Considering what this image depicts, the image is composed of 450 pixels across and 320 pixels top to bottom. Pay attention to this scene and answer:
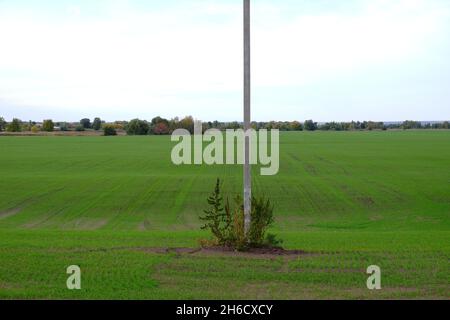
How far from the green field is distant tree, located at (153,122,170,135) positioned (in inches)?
3909

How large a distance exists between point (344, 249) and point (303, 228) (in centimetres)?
1235

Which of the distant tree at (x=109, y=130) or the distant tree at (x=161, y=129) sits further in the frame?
the distant tree at (x=109, y=130)

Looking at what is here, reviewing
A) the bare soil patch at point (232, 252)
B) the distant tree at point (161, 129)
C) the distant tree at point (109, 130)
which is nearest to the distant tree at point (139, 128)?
the distant tree at point (161, 129)

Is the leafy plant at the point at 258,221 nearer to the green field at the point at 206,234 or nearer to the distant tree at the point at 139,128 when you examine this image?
the green field at the point at 206,234

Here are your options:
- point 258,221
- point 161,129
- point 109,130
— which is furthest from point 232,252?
point 109,130

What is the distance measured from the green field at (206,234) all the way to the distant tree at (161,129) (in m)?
99.3

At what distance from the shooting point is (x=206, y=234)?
17688mm

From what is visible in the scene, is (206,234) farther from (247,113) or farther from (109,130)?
(109,130)

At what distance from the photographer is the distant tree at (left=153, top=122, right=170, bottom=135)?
166938 millimetres

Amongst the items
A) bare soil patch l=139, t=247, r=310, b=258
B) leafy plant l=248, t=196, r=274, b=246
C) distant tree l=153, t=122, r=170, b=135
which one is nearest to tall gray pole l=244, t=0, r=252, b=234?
leafy plant l=248, t=196, r=274, b=246

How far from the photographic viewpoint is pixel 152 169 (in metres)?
54.2

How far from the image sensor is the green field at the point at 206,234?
30.0ft

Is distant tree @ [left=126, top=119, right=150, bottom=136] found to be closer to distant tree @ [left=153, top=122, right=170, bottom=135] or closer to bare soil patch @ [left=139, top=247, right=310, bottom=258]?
distant tree @ [left=153, top=122, right=170, bottom=135]
